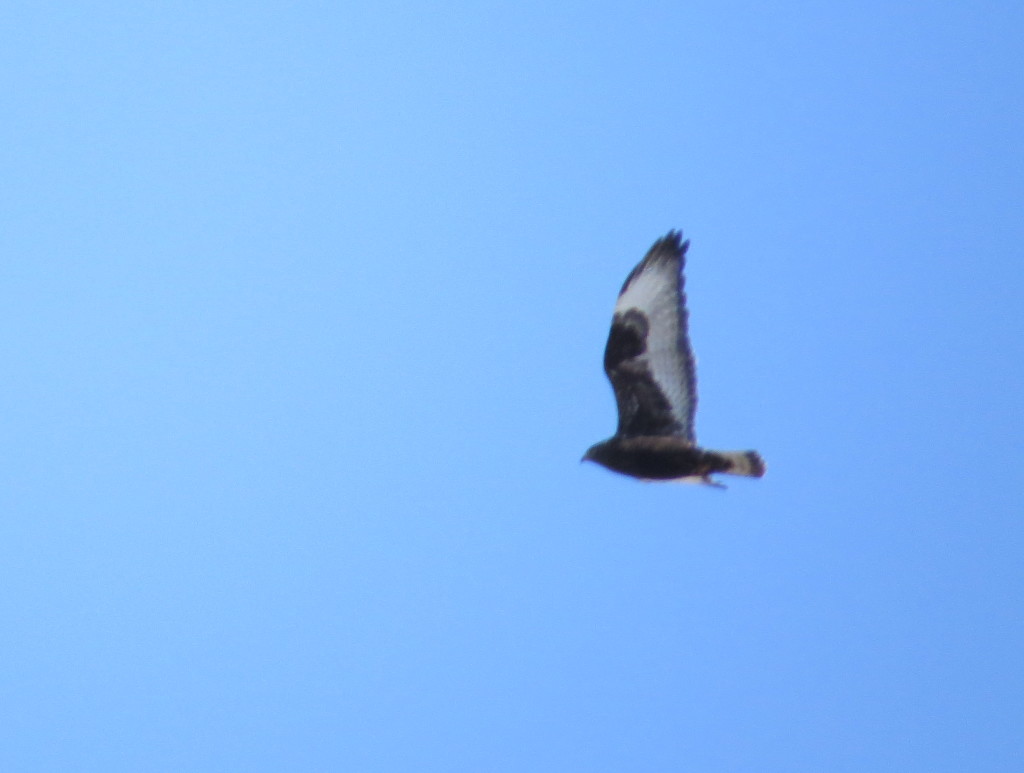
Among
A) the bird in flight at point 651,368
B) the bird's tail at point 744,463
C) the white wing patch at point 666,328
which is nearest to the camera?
the bird's tail at point 744,463

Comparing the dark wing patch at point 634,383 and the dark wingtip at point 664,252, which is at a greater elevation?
the dark wingtip at point 664,252

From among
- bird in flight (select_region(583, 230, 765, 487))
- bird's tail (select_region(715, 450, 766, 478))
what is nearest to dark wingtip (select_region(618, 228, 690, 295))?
bird in flight (select_region(583, 230, 765, 487))

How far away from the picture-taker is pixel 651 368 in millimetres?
10320

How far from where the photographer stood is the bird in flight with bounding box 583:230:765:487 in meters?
9.94

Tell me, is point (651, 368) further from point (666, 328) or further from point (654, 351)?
point (666, 328)

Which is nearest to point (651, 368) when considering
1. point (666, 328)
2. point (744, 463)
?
point (666, 328)

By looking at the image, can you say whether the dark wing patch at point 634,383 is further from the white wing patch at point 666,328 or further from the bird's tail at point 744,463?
the bird's tail at point 744,463

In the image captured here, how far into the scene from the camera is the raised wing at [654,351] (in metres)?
10.2

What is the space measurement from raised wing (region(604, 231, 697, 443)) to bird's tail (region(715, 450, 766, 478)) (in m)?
0.71

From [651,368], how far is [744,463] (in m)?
1.37

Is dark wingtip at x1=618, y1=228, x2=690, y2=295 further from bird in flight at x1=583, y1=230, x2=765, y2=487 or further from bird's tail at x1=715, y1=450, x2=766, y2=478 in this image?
bird's tail at x1=715, y1=450, x2=766, y2=478

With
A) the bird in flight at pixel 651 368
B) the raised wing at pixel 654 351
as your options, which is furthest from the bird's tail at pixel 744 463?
the raised wing at pixel 654 351

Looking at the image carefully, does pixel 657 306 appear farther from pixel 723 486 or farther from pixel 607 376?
pixel 723 486

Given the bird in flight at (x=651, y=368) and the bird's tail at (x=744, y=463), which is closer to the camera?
the bird's tail at (x=744, y=463)
